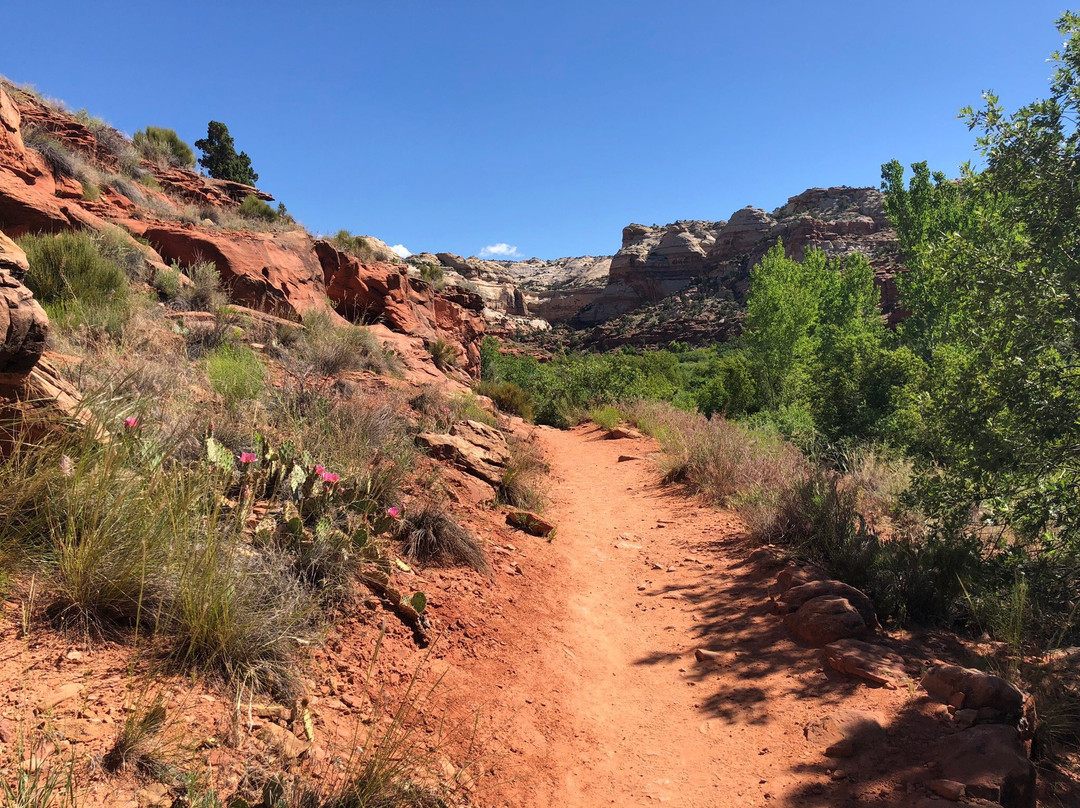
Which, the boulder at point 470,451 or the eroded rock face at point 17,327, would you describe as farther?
the boulder at point 470,451

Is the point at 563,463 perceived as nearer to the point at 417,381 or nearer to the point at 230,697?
the point at 417,381

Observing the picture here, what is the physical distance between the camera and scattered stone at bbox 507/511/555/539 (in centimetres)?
595

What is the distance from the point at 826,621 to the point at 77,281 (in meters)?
8.48

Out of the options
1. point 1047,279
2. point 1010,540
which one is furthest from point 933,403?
point 1010,540

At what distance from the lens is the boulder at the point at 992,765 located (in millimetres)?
2207

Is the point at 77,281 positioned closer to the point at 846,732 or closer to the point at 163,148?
the point at 846,732

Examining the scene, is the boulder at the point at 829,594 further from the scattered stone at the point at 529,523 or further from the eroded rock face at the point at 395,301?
the eroded rock face at the point at 395,301

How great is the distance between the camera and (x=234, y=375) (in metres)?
5.58

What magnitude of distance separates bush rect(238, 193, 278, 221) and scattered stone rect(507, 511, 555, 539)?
14231 millimetres

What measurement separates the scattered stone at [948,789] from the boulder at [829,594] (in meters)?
1.50

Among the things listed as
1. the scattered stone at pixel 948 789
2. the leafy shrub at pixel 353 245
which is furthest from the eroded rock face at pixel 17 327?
the leafy shrub at pixel 353 245

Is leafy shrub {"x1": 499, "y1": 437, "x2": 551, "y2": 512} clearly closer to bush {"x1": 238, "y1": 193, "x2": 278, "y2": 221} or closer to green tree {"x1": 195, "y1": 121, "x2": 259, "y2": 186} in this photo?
bush {"x1": 238, "y1": 193, "x2": 278, "y2": 221}

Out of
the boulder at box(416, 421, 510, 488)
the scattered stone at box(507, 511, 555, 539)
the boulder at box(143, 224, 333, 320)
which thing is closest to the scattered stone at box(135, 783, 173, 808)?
the scattered stone at box(507, 511, 555, 539)

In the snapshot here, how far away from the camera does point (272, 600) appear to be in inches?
105
